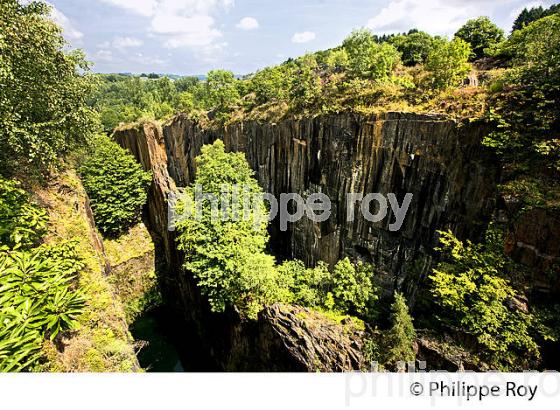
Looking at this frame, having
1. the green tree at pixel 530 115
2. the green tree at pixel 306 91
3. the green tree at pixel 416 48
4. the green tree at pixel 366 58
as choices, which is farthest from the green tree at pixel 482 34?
the green tree at pixel 306 91

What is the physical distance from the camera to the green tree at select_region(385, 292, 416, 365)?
9.55 meters

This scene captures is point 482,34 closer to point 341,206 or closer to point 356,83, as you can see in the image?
point 356,83

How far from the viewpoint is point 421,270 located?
13.6 meters

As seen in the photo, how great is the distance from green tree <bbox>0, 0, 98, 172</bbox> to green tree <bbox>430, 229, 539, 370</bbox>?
1377 centimetres

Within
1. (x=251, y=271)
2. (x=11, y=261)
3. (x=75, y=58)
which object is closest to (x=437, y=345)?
(x=251, y=271)

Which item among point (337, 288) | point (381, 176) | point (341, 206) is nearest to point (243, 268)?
point (337, 288)

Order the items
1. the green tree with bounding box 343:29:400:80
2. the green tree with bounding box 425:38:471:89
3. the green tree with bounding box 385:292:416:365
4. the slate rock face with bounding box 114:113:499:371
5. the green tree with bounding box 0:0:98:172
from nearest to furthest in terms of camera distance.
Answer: the green tree with bounding box 0:0:98:172 < the green tree with bounding box 385:292:416:365 < the slate rock face with bounding box 114:113:499:371 < the green tree with bounding box 425:38:471:89 < the green tree with bounding box 343:29:400:80

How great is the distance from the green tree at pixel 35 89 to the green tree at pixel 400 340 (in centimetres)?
1221

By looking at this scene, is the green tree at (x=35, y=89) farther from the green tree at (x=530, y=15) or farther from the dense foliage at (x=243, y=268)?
the green tree at (x=530, y=15)

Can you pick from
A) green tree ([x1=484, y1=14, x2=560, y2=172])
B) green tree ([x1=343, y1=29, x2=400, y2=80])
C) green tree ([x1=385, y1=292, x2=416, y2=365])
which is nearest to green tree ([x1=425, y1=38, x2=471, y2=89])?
green tree ([x1=484, y1=14, x2=560, y2=172])

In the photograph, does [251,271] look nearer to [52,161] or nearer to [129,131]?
[52,161]

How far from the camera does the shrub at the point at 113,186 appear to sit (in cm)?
2141

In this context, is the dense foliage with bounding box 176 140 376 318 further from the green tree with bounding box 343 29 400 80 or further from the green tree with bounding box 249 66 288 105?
the green tree with bounding box 343 29 400 80

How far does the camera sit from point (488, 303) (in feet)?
30.7
